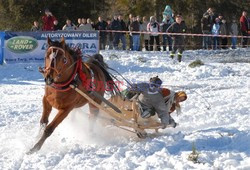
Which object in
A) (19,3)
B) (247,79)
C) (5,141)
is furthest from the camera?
(19,3)

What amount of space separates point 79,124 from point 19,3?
714 inches

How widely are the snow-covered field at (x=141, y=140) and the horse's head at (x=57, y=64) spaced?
1.06 metres

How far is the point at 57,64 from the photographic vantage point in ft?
23.1

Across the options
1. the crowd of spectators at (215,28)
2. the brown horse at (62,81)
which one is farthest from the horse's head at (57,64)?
the crowd of spectators at (215,28)

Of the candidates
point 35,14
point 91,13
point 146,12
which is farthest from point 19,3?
point 146,12

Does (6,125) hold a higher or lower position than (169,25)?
lower

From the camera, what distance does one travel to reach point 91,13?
85.8 ft

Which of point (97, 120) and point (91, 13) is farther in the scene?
point (91, 13)

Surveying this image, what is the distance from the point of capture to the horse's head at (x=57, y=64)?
22.7ft

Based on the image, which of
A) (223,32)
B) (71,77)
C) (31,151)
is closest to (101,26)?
(223,32)

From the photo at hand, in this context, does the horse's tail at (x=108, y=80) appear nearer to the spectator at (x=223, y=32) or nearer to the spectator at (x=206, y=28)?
the spectator at (x=206, y=28)

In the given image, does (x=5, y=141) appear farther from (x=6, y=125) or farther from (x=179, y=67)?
(x=179, y=67)

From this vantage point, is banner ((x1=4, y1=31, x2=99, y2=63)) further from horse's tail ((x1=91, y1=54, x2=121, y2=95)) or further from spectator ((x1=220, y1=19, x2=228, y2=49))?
horse's tail ((x1=91, y1=54, x2=121, y2=95))

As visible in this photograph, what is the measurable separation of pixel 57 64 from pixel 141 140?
1.86 meters
